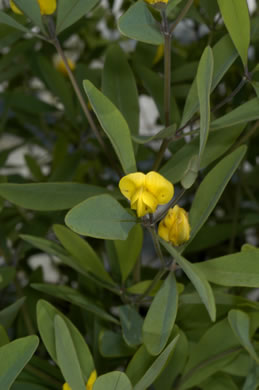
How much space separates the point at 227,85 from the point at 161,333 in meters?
0.39

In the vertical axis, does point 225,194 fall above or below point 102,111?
below

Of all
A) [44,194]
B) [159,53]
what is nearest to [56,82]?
[159,53]

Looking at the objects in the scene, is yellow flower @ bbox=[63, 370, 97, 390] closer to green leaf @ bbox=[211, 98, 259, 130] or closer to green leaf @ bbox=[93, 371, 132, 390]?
green leaf @ bbox=[93, 371, 132, 390]

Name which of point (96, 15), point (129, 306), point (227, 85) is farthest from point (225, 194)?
point (129, 306)

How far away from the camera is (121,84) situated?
39 centimetres

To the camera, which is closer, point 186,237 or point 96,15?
point 186,237

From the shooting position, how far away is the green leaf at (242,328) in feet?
1.00

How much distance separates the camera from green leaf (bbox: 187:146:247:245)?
31 centimetres

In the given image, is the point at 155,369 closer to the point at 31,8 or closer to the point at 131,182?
the point at 131,182

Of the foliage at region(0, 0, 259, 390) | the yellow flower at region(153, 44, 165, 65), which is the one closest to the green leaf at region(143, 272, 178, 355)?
the foliage at region(0, 0, 259, 390)

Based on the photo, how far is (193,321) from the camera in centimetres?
39

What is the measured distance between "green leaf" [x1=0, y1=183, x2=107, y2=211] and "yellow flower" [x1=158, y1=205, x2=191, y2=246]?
7 centimetres

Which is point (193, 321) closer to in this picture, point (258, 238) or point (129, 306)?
point (129, 306)

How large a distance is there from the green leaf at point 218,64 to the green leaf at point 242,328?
11 centimetres
